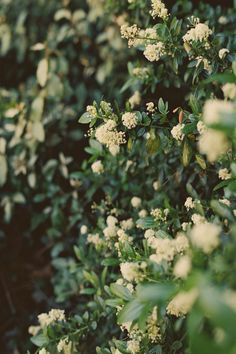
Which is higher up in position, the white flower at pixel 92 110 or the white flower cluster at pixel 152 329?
the white flower at pixel 92 110

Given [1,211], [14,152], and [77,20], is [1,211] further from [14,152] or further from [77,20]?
[77,20]

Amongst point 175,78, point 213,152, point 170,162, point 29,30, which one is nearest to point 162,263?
point 213,152

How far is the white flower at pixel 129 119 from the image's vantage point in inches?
62.3

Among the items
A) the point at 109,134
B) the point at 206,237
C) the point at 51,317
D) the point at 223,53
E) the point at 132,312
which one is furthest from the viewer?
the point at 51,317

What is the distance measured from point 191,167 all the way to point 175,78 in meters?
0.42

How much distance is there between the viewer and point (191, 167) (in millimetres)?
2082

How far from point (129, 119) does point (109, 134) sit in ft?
0.30

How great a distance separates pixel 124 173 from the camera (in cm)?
221

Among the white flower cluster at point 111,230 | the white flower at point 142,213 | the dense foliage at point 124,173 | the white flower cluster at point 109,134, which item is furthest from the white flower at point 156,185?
the white flower cluster at point 109,134

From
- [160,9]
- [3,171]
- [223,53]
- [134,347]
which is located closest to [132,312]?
[134,347]

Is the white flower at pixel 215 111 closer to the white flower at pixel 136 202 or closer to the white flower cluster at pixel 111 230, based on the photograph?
the white flower cluster at pixel 111 230

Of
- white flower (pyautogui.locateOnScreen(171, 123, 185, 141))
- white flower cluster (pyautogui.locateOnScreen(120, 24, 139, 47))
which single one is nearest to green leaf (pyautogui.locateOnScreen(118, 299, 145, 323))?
white flower (pyautogui.locateOnScreen(171, 123, 185, 141))

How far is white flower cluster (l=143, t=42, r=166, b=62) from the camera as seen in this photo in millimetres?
1624

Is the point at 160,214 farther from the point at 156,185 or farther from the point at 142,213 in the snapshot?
the point at 156,185
